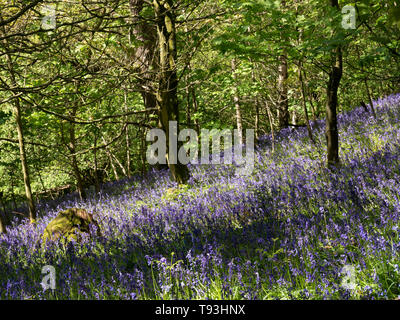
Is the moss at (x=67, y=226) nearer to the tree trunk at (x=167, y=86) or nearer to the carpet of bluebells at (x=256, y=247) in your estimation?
the carpet of bluebells at (x=256, y=247)

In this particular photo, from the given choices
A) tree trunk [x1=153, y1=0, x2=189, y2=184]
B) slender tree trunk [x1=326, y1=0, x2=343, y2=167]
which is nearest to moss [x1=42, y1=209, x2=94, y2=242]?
tree trunk [x1=153, y1=0, x2=189, y2=184]

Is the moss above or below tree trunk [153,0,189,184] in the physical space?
below

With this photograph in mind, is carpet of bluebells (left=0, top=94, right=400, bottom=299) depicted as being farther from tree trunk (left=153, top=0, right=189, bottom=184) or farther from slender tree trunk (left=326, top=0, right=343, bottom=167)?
tree trunk (left=153, top=0, right=189, bottom=184)

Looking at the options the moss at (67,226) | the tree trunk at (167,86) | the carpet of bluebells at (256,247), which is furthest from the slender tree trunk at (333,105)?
the moss at (67,226)

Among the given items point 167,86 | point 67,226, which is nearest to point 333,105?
point 167,86

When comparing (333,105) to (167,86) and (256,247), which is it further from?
(167,86)

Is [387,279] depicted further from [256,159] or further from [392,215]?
[256,159]

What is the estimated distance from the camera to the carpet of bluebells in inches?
108

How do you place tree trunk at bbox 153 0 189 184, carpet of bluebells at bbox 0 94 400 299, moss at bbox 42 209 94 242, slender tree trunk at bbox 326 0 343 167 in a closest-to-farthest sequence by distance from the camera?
carpet of bluebells at bbox 0 94 400 299
slender tree trunk at bbox 326 0 343 167
moss at bbox 42 209 94 242
tree trunk at bbox 153 0 189 184

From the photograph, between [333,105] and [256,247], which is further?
[333,105]

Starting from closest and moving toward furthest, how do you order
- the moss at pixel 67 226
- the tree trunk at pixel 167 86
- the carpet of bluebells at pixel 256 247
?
the carpet of bluebells at pixel 256 247 < the moss at pixel 67 226 < the tree trunk at pixel 167 86

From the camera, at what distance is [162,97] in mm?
7441

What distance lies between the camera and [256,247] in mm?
3586

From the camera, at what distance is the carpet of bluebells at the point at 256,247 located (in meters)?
2.74
